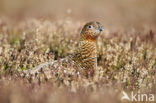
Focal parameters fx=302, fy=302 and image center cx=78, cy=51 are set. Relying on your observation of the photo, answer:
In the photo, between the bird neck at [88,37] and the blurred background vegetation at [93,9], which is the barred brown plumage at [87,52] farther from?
the blurred background vegetation at [93,9]

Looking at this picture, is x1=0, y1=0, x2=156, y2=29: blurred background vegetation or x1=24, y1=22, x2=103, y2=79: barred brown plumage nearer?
x1=24, y1=22, x2=103, y2=79: barred brown plumage

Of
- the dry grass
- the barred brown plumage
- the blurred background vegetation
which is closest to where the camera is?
the dry grass

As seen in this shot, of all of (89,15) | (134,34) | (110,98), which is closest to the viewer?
(110,98)

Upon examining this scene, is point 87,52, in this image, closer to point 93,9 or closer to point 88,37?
point 88,37

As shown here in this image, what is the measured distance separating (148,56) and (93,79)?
202 centimetres

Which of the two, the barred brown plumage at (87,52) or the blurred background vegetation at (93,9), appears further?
→ the blurred background vegetation at (93,9)

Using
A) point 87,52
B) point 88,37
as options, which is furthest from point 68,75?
point 88,37

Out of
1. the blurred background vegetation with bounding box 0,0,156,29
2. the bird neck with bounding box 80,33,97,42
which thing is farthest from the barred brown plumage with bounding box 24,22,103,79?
the blurred background vegetation with bounding box 0,0,156,29

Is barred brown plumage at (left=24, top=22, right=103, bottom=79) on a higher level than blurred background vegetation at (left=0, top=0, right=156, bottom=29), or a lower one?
lower

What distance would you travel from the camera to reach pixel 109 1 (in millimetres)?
13547

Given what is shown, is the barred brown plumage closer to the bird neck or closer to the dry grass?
the bird neck

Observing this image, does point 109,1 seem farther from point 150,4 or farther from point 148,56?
point 148,56

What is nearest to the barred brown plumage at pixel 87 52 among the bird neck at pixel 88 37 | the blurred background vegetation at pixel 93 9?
the bird neck at pixel 88 37

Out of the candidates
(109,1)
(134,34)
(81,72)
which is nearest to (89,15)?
(109,1)
